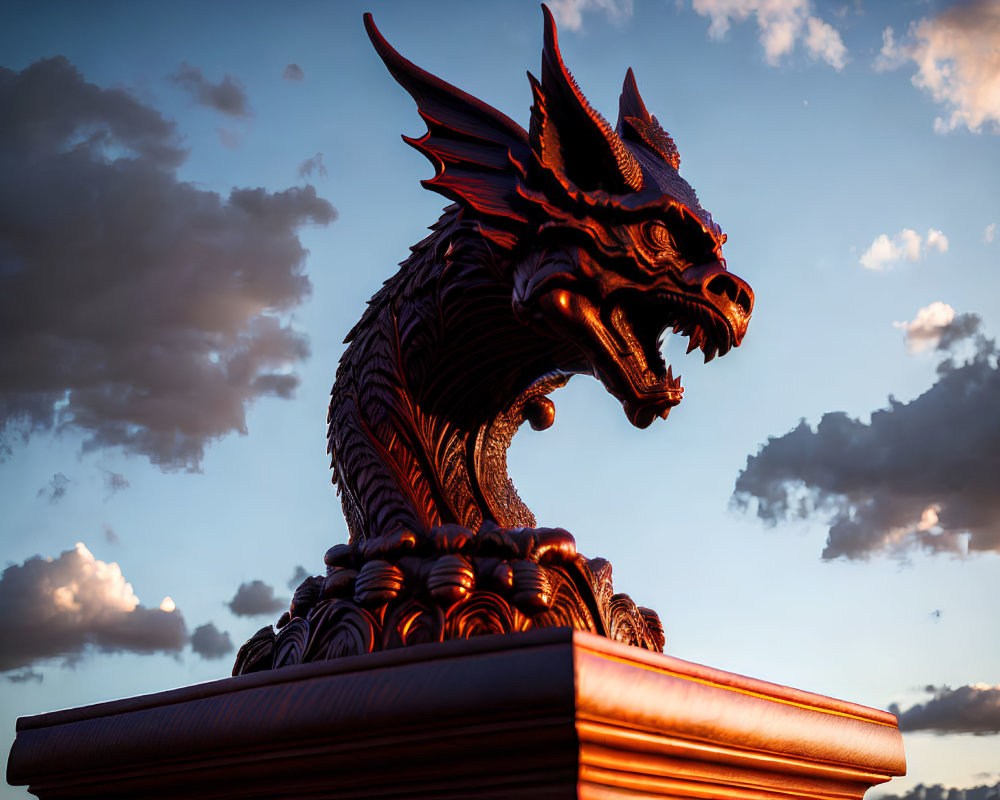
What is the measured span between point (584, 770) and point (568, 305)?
56cm

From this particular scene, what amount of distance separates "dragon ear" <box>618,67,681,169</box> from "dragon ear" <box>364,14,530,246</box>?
199 mm

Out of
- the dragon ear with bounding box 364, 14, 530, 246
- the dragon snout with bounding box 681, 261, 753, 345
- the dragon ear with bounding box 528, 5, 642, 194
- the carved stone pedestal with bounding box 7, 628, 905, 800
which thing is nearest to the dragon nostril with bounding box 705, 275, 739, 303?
the dragon snout with bounding box 681, 261, 753, 345

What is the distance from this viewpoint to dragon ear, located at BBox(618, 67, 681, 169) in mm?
1342

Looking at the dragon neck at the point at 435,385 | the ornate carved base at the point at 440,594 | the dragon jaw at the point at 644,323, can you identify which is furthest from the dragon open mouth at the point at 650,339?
the ornate carved base at the point at 440,594

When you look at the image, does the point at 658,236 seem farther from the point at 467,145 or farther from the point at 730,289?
the point at 467,145

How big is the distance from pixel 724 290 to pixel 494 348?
0.32 meters

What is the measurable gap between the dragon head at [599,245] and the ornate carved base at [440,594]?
245 mm

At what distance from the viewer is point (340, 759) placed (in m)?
0.83

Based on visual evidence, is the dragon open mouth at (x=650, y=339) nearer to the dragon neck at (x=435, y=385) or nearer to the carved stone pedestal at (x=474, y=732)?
the dragon neck at (x=435, y=385)

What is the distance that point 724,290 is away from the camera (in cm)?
117

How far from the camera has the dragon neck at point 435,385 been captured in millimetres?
1205

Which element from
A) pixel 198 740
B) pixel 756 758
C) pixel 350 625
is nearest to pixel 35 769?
pixel 198 740

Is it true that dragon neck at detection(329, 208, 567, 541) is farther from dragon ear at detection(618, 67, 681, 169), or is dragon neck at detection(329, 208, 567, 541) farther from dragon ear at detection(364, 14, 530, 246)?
dragon ear at detection(618, 67, 681, 169)

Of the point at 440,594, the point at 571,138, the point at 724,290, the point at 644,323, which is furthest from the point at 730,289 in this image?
the point at 440,594
